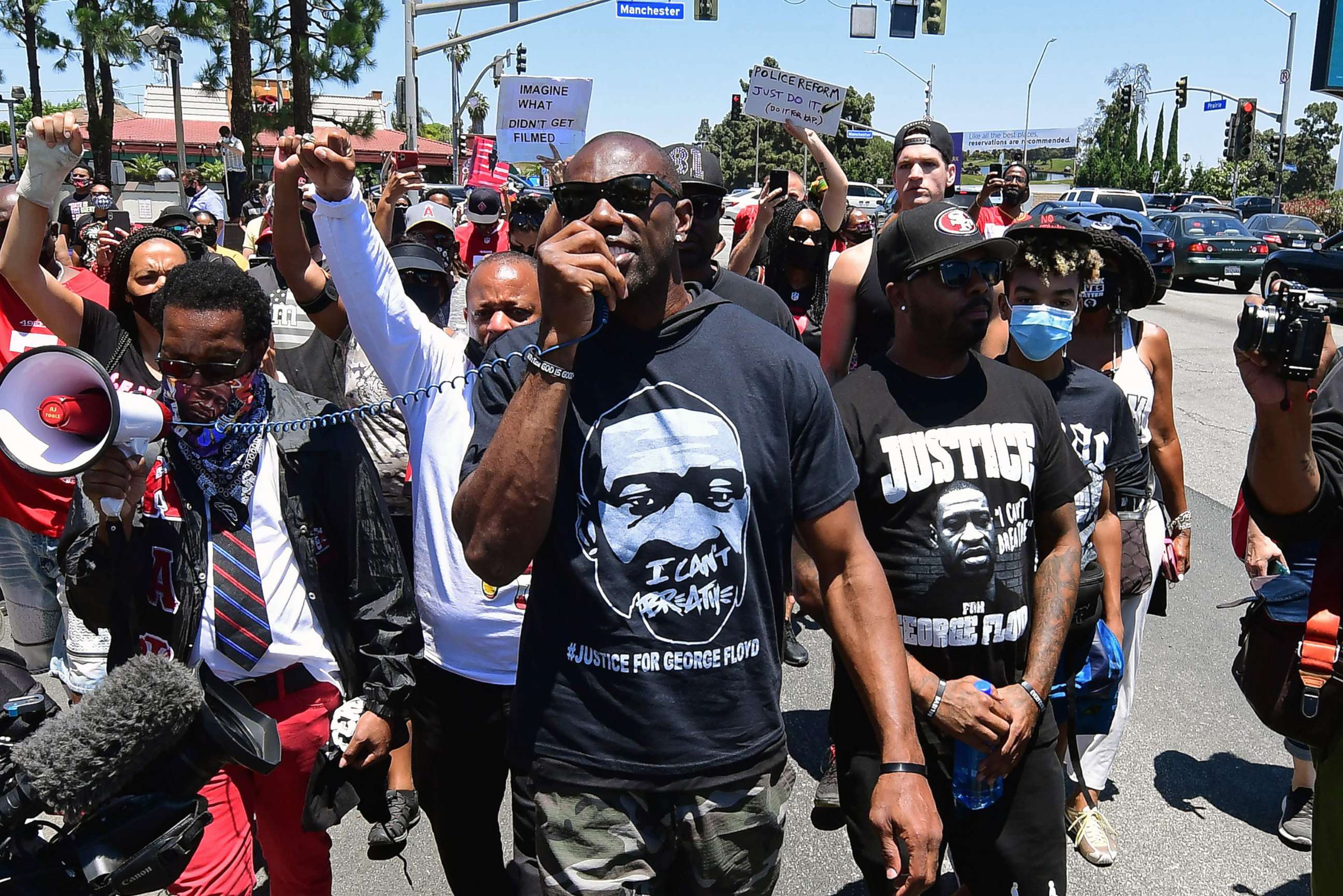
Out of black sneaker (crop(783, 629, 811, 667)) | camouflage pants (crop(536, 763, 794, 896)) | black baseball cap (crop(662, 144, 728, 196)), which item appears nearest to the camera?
camouflage pants (crop(536, 763, 794, 896))

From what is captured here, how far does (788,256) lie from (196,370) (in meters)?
5.04

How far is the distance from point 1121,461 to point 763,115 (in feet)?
16.0

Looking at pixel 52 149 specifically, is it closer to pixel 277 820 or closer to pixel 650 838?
pixel 277 820

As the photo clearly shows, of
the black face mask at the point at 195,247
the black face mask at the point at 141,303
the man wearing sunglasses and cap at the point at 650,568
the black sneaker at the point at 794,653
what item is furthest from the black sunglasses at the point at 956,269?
the black face mask at the point at 195,247

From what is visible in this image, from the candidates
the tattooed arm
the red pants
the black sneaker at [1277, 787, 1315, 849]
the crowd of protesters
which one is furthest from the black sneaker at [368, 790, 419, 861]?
the black sneaker at [1277, 787, 1315, 849]

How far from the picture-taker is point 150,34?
22297mm

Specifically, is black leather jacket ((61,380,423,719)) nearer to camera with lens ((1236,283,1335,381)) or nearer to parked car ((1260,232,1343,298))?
camera with lens ((1236,283,1335,381))

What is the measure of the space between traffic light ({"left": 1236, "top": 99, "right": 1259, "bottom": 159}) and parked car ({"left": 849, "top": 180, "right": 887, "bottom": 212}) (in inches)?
491

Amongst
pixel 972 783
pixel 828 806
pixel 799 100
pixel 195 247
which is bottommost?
pixel 828 806

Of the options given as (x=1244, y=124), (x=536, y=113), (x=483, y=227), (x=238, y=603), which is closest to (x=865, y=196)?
(x=1244, y=124)

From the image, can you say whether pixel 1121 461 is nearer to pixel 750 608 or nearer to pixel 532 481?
pixel 750 608

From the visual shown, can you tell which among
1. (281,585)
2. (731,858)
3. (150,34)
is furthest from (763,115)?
(150,34)

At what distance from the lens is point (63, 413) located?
232cm

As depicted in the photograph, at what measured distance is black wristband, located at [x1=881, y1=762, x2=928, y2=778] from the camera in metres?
2.29
